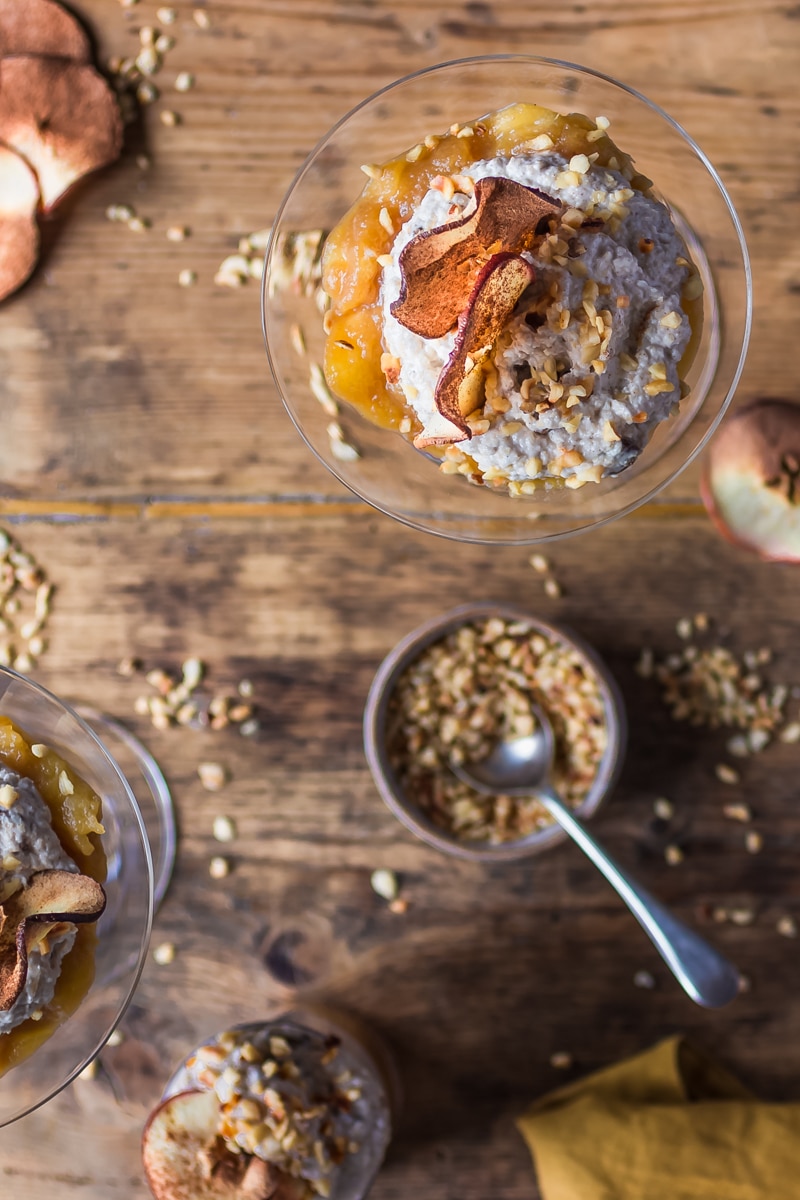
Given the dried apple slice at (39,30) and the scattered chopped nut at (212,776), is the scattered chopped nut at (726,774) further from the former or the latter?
the dried apple slice at (39,30)

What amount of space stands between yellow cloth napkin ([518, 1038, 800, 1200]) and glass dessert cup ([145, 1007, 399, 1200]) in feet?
0.76

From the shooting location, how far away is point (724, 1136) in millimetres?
1287

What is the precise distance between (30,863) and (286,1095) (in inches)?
18.1

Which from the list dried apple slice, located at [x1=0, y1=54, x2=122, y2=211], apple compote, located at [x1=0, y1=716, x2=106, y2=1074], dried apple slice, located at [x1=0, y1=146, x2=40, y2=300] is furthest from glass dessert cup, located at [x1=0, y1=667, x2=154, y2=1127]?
dried apple slice, located at [x1=0, y1=54, x2=122, y2=211]

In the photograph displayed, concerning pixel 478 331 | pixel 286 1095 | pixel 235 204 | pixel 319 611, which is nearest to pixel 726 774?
pixel 319 611

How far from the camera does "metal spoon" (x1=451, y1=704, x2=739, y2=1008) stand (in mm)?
1250

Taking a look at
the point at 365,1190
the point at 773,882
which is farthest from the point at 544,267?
the point at 365,1190

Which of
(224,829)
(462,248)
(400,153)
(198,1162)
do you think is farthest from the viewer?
(224,829)

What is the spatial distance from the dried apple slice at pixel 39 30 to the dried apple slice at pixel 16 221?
141 mm

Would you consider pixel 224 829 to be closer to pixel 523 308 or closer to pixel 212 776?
pixel 212 776

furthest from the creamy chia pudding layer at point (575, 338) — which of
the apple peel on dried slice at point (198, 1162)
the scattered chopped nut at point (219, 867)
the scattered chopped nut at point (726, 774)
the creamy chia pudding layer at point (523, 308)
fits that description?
the apple peel on dried slice at point (198, 1162)

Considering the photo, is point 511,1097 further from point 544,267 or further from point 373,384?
point 544,267

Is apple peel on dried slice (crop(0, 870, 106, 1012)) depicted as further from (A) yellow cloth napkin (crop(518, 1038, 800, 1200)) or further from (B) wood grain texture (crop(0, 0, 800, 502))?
(A) yellow cloth napkin (crop(518, 1038, 800, 1200))

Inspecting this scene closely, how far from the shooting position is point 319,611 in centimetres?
135
